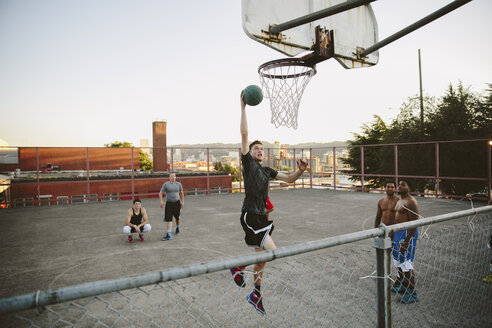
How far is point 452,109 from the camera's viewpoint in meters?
20.6

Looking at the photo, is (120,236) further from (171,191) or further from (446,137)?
(446,137)

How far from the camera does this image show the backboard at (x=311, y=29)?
18.8ft

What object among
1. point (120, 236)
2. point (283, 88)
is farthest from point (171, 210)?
point (283, 88)

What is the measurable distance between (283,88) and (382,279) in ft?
20.7

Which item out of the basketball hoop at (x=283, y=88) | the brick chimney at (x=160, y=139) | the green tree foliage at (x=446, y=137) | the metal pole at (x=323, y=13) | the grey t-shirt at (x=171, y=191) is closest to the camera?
the metal pole at (x=323, y=13)

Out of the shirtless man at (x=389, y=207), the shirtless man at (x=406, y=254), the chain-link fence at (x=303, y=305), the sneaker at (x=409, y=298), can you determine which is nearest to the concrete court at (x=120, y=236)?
the chain-link fence at (x=303, y=305)

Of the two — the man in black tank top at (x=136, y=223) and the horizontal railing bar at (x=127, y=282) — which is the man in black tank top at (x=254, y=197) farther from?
the man in black tank top at (x=136, y=223)

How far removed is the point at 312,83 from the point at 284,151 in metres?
13.1

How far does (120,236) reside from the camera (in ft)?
27.8

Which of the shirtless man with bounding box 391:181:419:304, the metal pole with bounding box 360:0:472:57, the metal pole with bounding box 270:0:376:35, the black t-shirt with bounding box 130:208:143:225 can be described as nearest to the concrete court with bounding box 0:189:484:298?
the black t-shirt with bounding box 130:208:143:225

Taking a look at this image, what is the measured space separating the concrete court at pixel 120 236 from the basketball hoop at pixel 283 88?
3.28 m

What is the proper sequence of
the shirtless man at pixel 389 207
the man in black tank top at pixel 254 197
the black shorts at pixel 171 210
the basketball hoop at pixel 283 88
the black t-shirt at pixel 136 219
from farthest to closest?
the black shorts at pixel 171 210
the black t-shirt at pixel 136 219
the basketball hoop at pixel 283 88
the shirtless man at pixel 389 207
the man in black tank top at pixel 254 197

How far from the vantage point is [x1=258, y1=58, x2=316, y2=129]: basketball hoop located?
768cm

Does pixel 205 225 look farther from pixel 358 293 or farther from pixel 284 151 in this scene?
pixel 284 151
